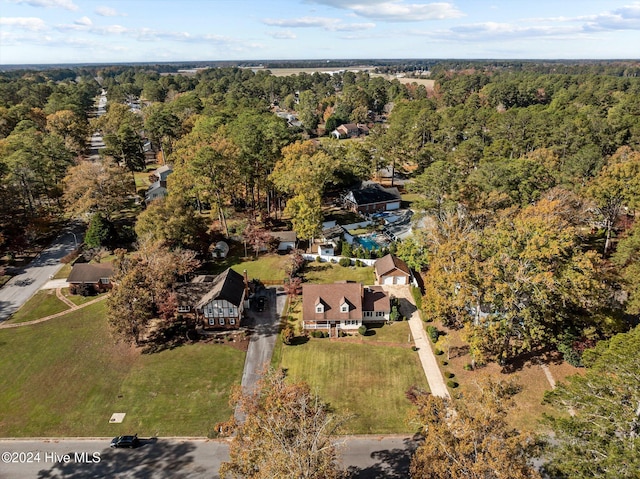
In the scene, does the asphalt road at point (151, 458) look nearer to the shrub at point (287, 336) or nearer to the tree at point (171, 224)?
the shrub at point (287, 336)

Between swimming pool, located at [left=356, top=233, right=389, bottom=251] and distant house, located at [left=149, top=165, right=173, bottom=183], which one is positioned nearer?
swimming pool, located at [left=356, top=233, right=389, bottom=251]

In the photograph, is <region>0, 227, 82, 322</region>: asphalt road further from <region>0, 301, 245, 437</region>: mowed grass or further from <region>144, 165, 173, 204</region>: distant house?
<region>144, 165, 173, 204</region>: distant house

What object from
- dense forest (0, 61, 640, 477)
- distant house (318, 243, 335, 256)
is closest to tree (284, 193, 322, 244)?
dense forest (0, 61, 640, 477)


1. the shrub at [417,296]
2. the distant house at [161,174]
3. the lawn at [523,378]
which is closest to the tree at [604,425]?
the lawn at [523,378]

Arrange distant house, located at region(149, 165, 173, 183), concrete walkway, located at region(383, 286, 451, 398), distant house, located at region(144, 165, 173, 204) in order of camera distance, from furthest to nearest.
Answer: distant house, located at region(149, 165, 173, 183)
distant house, located at region(144, 165, 173, 204)
concrete walkway, located at region(383, 286, 451, 398)

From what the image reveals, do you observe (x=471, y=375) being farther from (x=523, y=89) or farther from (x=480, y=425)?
(x=523, y=89)

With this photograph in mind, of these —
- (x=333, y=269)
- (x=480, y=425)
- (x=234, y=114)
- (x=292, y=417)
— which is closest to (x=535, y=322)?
(x=480, y=425)
